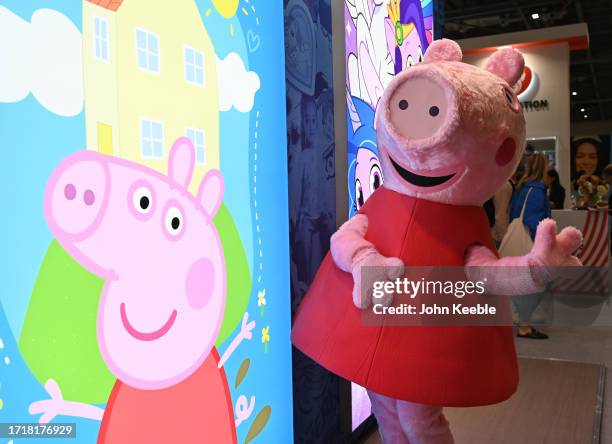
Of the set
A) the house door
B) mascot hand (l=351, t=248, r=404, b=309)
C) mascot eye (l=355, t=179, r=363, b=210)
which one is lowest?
mascot hand (l=351, t=248, r=404, b=309)

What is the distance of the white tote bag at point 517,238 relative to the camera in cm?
364

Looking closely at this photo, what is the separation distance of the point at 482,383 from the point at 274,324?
59cm

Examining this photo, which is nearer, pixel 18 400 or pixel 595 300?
pixel 18 400

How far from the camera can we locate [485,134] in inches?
49.9

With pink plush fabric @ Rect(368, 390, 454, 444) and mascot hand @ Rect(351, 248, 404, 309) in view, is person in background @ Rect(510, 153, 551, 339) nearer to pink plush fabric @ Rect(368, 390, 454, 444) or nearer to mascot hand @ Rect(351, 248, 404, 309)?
pink plush fabric @ Rect(368, 390, 454, 444)

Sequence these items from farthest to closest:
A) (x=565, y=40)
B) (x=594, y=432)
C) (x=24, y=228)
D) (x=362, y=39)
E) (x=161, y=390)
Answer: (x=565, y=40), (x=594, y=432), (x=362, y=39), (x=161, y=390), (x=24, y=228)

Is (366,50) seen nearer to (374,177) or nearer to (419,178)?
(374,177)

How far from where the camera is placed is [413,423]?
55.4 inches

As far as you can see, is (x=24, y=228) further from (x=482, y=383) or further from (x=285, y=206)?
(x=482, y=383)

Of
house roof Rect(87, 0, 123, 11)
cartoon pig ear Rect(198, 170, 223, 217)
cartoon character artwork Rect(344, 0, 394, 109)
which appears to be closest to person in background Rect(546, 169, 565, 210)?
cartoon character artwork Rect(344, 0, 394, 109)

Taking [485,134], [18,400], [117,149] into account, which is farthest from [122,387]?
[485,134]

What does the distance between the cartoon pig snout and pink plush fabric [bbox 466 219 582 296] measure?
2.79 ft

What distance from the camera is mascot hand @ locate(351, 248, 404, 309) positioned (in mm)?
1256

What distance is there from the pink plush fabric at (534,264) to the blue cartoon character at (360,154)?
793mm
